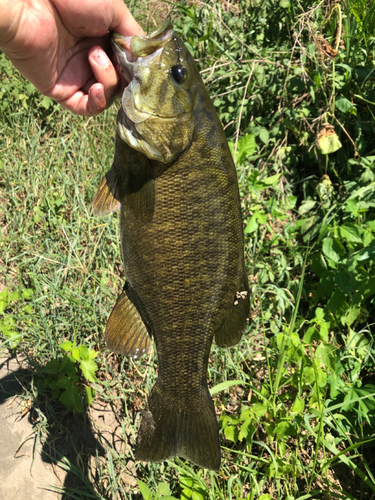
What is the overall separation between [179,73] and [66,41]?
78 cm

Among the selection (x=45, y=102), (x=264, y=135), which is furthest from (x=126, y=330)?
(x=45, y=102)

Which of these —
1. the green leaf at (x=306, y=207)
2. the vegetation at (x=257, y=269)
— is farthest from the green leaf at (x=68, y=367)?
the green leaf at (x=306, y=207)

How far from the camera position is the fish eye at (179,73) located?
1578 millimetres

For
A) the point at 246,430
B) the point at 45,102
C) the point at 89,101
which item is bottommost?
the point at 246,430

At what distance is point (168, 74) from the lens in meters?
1.57

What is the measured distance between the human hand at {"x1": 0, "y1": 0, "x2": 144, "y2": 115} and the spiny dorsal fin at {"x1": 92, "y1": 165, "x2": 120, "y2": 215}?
1.42 ft

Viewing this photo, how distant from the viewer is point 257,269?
10.5 ft

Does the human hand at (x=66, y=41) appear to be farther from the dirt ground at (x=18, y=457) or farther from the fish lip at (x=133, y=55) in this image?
the dirt ground at (x=18, y=457)

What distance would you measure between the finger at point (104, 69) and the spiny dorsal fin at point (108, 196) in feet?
1.36

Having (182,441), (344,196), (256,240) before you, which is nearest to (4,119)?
(256,240)

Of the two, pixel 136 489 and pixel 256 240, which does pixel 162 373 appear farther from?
pixel 256 240

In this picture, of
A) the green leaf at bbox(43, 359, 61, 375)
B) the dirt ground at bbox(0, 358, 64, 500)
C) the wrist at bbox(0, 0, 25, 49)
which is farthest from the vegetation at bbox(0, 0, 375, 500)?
the wrist at bbox(0, 0, 25, 49)

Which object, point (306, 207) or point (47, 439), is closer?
point (47, 439)

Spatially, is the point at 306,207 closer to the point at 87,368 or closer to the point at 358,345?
the point at 358,345
